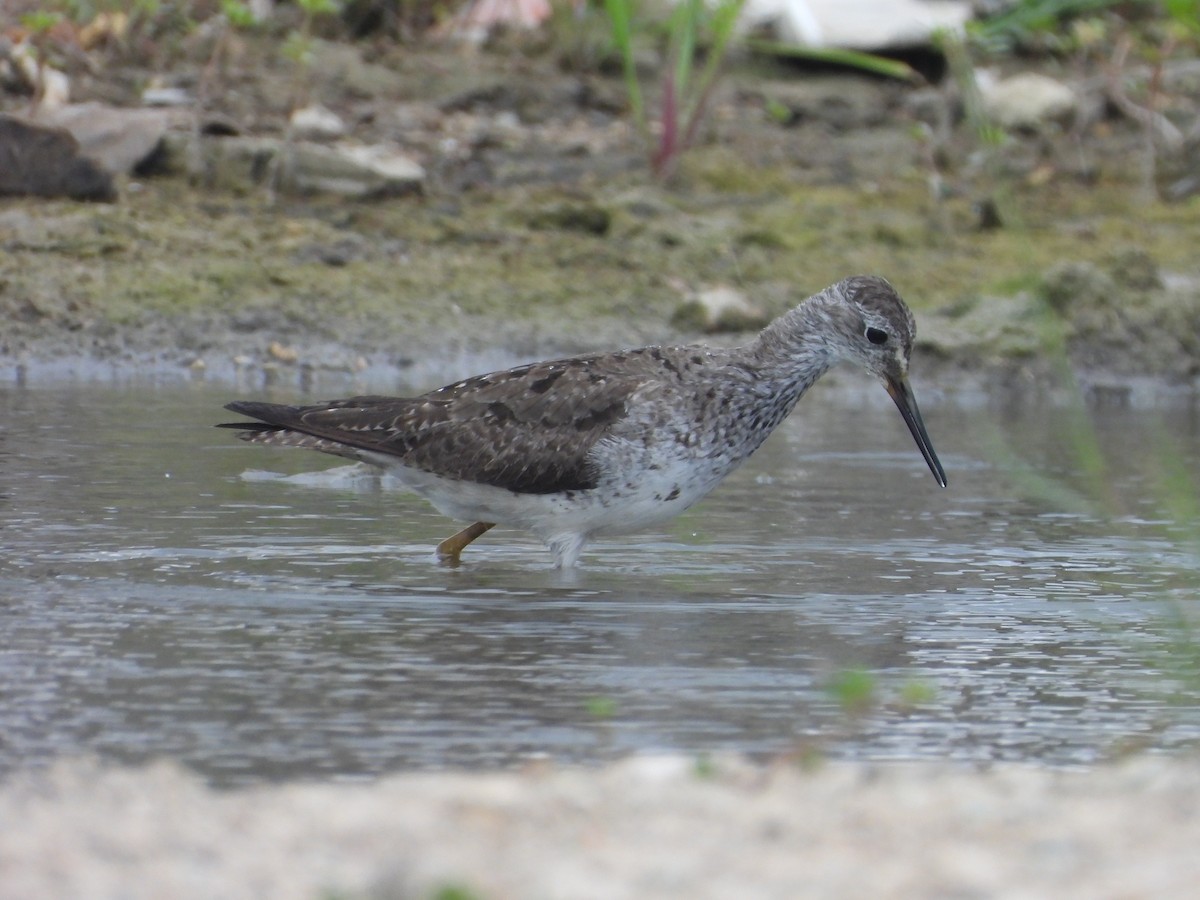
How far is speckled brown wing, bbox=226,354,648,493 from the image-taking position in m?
7.38

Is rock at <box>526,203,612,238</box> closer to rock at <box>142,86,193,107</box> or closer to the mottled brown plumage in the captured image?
rock at <box>142,86,193,107</box>

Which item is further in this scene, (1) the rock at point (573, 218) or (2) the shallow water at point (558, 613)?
(1) the rock at point (573, 218)

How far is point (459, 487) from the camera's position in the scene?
24.7 ft

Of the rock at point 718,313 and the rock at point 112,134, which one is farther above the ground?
the rock at point 112,134

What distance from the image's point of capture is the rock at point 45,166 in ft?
37.6

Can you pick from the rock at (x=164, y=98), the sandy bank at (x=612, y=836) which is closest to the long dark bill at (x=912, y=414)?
the sandy bank at (x=612, y=836)

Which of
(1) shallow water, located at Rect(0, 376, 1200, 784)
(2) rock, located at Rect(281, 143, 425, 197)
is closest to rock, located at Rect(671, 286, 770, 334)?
(1) shallow water, located at Rect(0, 376, 1200, 784)

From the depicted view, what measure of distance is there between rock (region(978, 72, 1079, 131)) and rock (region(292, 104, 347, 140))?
507 cm

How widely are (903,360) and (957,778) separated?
12.0 ft

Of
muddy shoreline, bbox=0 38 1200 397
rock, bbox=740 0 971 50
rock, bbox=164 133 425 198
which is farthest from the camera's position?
rock, bbox=740 0 971 50

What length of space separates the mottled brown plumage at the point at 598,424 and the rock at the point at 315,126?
17.4ft

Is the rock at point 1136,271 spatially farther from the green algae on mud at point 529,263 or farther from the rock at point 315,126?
the rock at point 315,126

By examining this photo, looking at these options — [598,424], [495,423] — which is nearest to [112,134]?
[495,423]

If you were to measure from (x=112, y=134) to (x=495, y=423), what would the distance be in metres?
5.50
